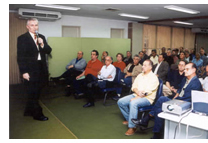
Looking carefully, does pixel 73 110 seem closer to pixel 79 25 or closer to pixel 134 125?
pixel 134 125

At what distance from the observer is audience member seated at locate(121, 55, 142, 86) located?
505 cm

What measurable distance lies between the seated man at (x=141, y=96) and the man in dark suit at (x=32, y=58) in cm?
151

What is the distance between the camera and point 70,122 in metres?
3.70

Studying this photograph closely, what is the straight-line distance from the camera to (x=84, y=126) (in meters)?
3.53

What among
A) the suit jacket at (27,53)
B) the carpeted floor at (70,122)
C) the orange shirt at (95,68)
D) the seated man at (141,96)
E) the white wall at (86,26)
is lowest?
the carpeted floor at (70,122)

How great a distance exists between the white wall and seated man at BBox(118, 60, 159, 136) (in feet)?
15.8

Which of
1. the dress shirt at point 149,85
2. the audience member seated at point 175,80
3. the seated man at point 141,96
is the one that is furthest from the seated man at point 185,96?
the audience member seated at point 175,80

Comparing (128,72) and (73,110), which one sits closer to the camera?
(73,110)

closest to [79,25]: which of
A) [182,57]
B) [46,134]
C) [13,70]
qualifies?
[13,70]

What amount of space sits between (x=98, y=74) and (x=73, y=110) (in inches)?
49.1

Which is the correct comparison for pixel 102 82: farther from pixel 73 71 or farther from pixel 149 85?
pixel 149 85

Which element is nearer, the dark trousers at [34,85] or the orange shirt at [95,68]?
the dark trousers at [34,85]

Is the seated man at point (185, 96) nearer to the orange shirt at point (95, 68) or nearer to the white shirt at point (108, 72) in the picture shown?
the white shirt at point (108, 72)

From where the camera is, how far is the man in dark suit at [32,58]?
3.16 meters
